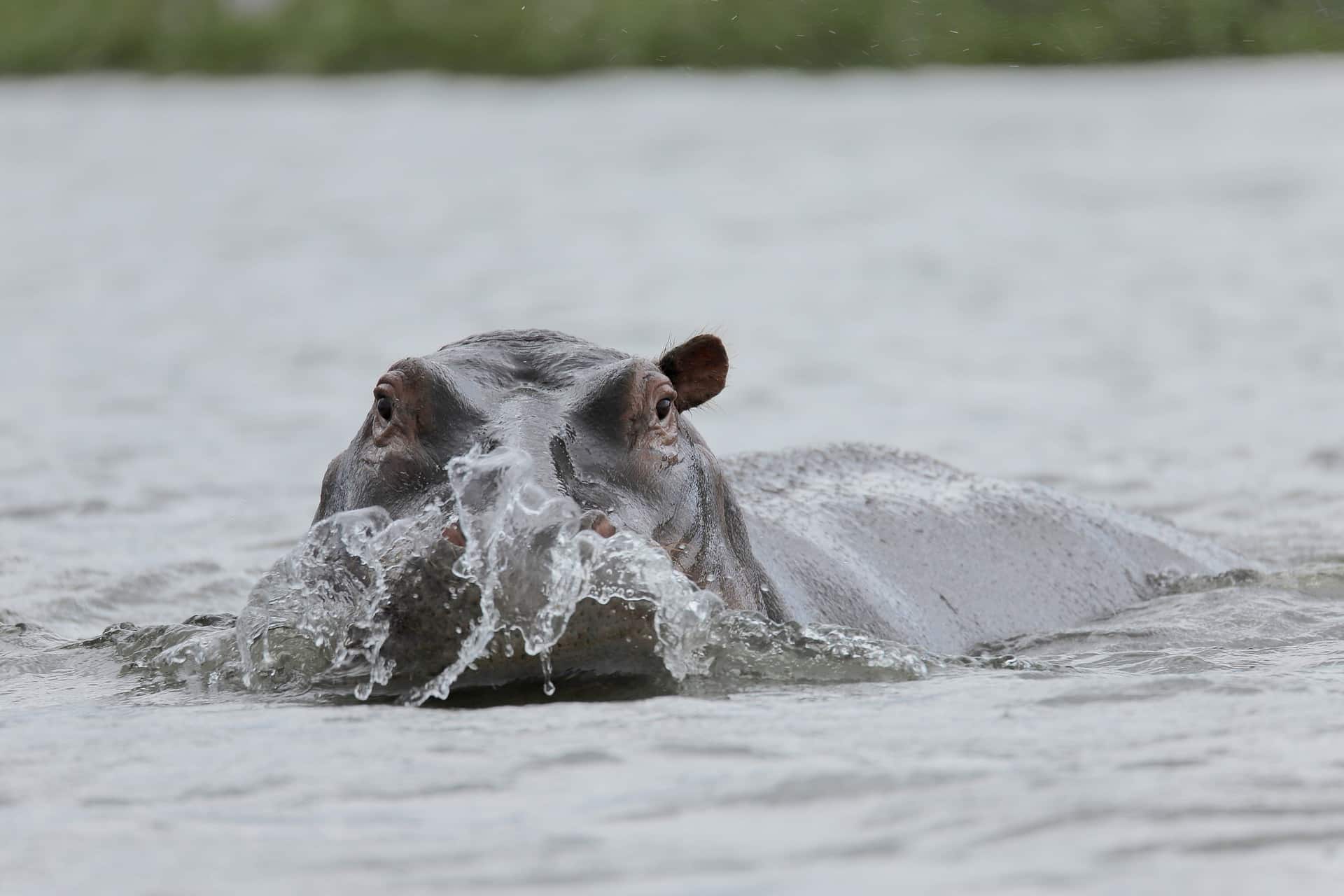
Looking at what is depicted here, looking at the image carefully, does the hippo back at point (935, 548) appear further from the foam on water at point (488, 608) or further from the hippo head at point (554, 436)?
the hippo head at point (554, 436)

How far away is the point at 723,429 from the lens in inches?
574

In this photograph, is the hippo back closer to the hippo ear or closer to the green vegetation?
the hippo ear

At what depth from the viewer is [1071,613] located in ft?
26.4

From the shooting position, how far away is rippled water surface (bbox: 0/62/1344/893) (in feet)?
14.6

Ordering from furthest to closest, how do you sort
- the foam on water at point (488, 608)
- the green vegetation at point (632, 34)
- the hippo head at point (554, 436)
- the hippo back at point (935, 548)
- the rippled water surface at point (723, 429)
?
the green vegetation at point (632, 34) → the hippo back at point (935, 548) → the hippo head at point (554, 436) → the foam on water at point (488, 608) → the rippled water surface at point (723, 429)

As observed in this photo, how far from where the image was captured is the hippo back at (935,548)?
285 inches

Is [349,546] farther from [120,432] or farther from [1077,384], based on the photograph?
[1077,384]

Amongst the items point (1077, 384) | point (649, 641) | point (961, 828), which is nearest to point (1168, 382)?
point (1077, 384)

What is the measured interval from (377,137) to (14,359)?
73.9 ft

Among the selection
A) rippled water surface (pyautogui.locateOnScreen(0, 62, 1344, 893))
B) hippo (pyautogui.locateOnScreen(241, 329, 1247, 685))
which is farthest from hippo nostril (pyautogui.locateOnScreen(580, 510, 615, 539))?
rippled water surface (pyautogui.locateOnScreen(0, 62, 1344, 893))

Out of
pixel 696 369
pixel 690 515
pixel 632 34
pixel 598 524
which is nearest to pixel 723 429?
pixel 696 369

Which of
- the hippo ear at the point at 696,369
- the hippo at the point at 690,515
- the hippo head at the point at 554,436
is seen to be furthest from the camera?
the hippo ear at the point at 696,369

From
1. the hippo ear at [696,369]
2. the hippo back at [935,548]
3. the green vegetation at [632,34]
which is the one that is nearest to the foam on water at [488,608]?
the hippo back at [935,548]

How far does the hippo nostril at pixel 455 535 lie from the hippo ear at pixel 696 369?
1475 millimetres
